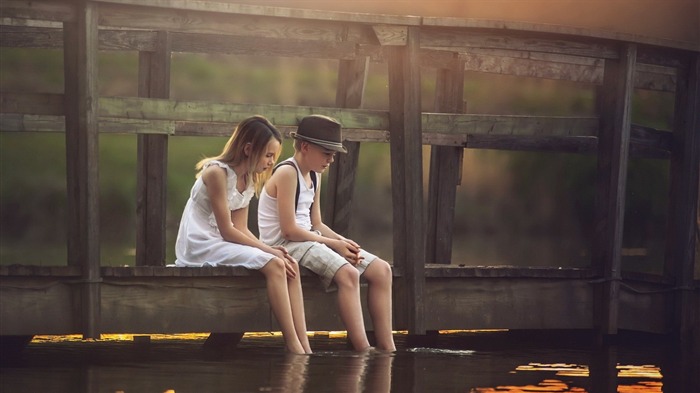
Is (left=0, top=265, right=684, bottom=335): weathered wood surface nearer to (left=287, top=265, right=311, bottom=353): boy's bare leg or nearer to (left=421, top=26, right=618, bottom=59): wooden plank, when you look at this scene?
(left=287, top=265, right=311, bottom=353): boy's bare leg

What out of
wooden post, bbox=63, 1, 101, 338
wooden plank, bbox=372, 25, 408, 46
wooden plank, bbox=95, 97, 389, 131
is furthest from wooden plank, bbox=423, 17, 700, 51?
wooden post, bbox=63, 1, 101, 338

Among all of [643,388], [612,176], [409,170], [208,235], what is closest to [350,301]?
[208,235]

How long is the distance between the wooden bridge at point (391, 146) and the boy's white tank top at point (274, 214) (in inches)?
10.3

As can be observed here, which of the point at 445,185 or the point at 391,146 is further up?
the point at 391,146

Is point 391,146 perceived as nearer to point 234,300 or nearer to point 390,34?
point 390,34

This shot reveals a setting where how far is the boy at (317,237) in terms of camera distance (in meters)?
8.32

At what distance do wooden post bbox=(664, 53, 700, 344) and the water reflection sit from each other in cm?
90

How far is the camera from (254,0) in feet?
53.5

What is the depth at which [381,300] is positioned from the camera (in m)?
8.45

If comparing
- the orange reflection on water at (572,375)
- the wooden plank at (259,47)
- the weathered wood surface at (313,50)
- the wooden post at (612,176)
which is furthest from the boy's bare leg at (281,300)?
the wooden plank at (259,47)

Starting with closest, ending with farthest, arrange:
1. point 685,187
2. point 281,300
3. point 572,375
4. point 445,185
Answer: point 572,375 < point 281,300 < point 685,187 < point 445,185

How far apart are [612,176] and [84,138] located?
3.37 meters

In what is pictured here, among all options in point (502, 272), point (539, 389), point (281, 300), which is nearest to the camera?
point (539, 389)

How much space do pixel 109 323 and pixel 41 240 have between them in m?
16.7
